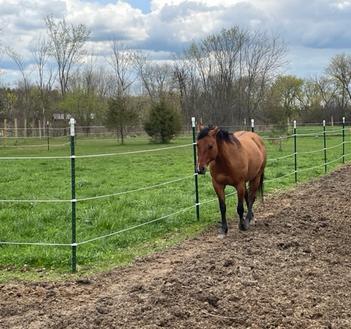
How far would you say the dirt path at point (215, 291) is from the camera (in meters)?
3.99

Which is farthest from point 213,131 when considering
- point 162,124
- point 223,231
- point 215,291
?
point 162,124

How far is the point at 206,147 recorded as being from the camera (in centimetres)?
700

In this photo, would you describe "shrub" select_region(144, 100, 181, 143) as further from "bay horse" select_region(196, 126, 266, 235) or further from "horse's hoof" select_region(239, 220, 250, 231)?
"horse's hoof" select_region(239, 220, 250, 231)

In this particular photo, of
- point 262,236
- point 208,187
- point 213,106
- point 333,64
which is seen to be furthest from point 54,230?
point 333,64

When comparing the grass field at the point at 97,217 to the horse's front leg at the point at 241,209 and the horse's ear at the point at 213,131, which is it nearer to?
the horse's front leg at the point at 241,209

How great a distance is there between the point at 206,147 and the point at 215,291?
2836 mm

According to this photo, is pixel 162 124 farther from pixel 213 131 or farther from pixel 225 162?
pixel 213 131

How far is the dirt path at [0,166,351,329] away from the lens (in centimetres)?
399

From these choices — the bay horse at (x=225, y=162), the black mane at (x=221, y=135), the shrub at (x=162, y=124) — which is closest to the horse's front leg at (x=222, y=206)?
the bay horse at (x=225, y=162)

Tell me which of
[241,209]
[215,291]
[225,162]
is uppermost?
[225,162]

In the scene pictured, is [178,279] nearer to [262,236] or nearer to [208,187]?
[262,236]

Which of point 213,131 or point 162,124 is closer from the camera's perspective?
point 213,131

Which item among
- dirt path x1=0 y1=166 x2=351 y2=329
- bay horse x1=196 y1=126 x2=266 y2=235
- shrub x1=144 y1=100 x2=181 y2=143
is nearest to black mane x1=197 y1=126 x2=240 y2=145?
bay horse x1=196 y1=126 x2=266 y2=235

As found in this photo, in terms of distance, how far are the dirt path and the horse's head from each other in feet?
3.51
